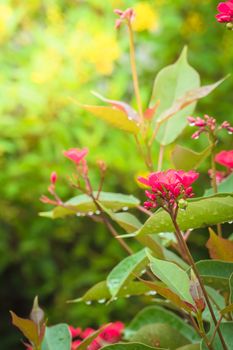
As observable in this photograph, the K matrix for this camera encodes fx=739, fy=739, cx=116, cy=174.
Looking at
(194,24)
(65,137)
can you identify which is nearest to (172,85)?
(65,137)

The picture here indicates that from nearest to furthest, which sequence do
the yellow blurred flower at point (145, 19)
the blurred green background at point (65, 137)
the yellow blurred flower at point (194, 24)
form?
1. the blurred green background at point (65, 137)
2. the yellow blurred flower at point (145, 19)
3. the yellow blurred flower at point (194, 24)

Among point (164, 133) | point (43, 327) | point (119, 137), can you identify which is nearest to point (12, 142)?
point (119, 137)

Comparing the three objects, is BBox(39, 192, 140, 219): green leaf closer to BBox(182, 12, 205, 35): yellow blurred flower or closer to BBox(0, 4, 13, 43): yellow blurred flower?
BBox(0, 4, 13, 43): yellow blurred flower

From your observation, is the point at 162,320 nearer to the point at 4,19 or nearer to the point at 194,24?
the point at 4,19

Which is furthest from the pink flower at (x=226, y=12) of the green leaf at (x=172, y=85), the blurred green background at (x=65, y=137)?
the blurred green background at (x=65, y=137)

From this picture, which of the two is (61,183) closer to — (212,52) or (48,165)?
(48,165)

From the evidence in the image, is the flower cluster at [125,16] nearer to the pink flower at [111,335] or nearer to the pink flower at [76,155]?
the pink flower at [76,155]

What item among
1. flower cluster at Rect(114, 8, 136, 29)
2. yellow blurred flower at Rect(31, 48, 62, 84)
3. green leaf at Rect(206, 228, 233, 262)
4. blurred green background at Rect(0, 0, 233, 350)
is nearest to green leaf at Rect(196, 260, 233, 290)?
green leaf at Rect(206, 228, 233, 262)
